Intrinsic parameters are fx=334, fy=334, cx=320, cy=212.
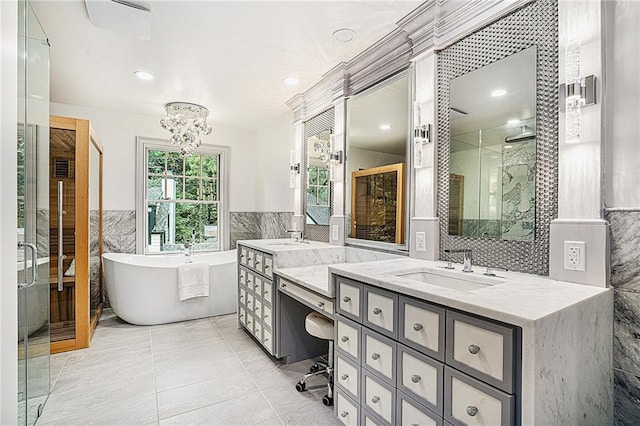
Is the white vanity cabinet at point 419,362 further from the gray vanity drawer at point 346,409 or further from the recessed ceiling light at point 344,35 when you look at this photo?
the recessed ceiling light at point 344,35

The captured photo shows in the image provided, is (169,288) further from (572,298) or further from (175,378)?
(572,298)

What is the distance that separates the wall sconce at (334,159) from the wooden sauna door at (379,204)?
0.70 ft

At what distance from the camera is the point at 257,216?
18.4 feet

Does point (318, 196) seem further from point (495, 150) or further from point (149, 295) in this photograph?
point (149, 295)

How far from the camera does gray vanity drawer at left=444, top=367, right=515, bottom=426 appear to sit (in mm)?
1103

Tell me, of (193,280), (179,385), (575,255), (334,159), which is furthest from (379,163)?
(193,280)

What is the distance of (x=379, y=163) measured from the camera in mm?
2834

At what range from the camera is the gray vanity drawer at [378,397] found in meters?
1.57

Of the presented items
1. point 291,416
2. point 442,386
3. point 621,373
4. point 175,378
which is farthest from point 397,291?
point 175,378

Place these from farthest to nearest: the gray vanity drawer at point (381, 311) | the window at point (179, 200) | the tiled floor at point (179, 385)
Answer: the window at point (179, 200), the tiled floor at point (179, 385), the gray vanity drawer at point (381, 311)

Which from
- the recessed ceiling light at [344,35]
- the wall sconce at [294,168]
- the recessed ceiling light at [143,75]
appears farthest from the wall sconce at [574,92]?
the recessed ceiling light at [143,75]

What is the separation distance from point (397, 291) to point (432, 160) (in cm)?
110

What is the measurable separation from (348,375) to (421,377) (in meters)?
0.57

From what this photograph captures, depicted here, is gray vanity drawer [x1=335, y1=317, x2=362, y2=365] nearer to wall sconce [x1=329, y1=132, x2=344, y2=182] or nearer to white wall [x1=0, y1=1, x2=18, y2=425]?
white wall [x1=0, y1=1, x2=18, y2=425]
